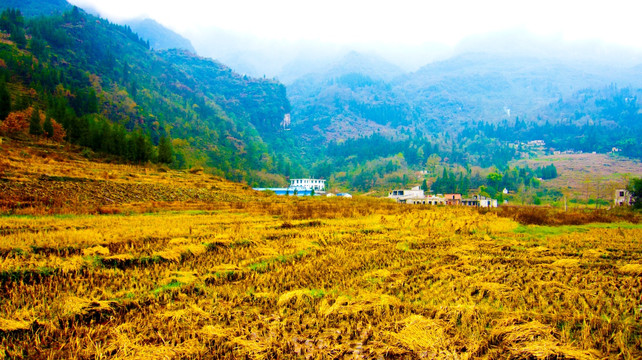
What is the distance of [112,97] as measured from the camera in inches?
4040

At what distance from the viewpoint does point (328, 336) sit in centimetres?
471

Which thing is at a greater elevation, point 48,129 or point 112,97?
point 112,97

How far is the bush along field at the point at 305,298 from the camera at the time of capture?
4355 mm

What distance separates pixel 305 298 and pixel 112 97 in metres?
121

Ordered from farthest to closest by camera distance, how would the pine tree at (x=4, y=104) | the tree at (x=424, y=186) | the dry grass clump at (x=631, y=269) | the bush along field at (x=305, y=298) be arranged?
1. the tree at (x=424, y=186)
2. the pine tree at (x=4, y=104)
3. the dry grass clump at (x=631, y=269)
4. the bush along field at (x=305, y=298)

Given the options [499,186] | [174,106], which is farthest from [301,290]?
[174,106]

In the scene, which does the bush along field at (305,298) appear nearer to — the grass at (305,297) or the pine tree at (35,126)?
the grass at (305,297)

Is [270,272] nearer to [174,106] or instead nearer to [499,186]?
[499,186]

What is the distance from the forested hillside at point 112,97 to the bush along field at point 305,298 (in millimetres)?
55120

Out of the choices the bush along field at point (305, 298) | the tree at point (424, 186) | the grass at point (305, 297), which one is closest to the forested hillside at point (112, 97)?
the grass at point (305, 297)

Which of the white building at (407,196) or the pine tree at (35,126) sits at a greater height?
the pine tree at (35,126)

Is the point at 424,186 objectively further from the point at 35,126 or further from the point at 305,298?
the point at 305,298

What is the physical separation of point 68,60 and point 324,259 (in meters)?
137

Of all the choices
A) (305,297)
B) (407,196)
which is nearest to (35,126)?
(305,297)
